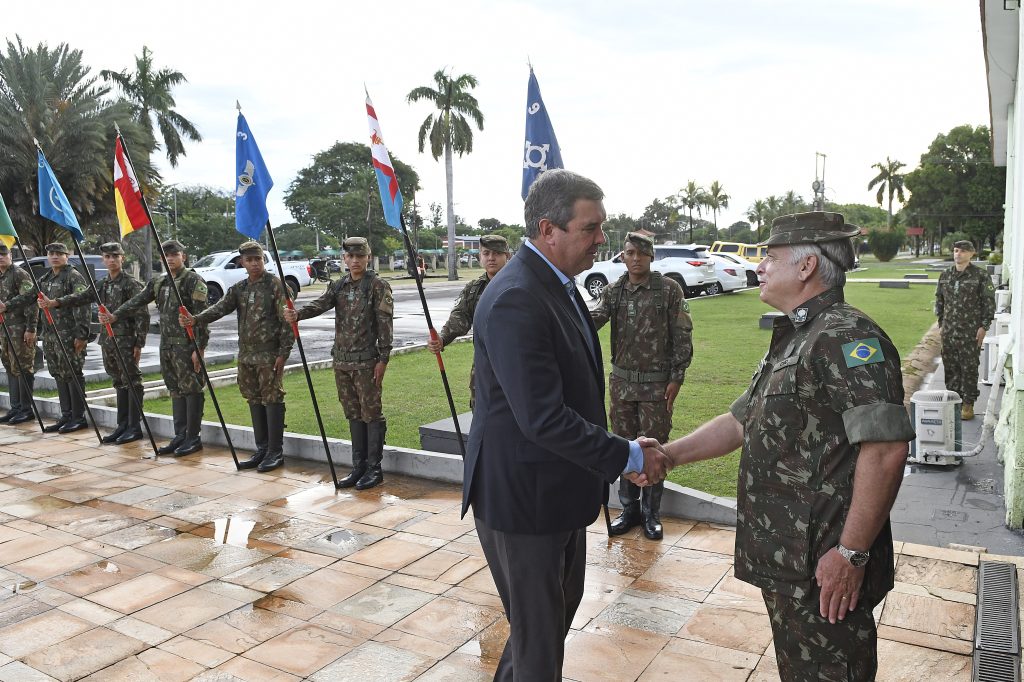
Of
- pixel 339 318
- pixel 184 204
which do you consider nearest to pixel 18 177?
pixel 339 318

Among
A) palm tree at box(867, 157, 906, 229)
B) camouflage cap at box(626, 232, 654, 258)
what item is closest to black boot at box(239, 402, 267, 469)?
camouflage cap at box(626, 232, 654, 258)

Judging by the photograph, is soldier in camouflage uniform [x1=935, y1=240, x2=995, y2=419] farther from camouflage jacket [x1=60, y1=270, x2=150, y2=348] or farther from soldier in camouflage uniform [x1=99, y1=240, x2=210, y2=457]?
camouflage jacket [x1=60, y1=270, x2=150, y2=348]

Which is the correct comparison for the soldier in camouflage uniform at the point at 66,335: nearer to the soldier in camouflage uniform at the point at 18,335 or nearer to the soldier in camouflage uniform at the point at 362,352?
the soldier in camouflage uniform at the point at 18,335

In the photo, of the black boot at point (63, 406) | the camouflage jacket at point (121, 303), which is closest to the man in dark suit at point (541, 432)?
the camouflage jacket at point (121, 303)

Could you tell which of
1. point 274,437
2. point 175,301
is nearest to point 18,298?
point 175,301

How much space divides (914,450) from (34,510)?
24.0 feet

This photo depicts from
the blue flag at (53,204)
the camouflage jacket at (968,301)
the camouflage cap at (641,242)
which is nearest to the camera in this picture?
the camouflage cap at (641,242)

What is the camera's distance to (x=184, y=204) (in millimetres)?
69688

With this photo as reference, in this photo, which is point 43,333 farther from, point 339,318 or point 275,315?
point 339,318

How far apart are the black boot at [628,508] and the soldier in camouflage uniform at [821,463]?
2.71 metres

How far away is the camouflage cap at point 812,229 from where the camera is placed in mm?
2246

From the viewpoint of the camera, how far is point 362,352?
635cm

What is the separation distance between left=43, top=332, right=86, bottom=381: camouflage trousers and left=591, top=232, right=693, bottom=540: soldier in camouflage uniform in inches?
255

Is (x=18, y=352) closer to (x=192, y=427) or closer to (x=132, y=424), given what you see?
(x=132, y=424)
